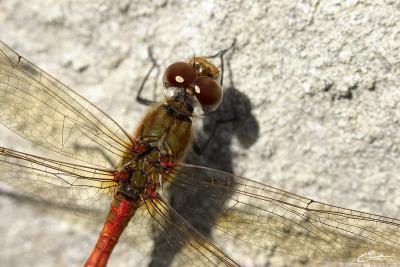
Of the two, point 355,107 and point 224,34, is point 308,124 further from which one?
point 224,34

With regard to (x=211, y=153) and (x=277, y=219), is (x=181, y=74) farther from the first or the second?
(x=277, y=219)

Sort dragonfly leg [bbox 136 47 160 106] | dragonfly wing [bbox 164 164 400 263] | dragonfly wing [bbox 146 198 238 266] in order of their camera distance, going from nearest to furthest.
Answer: dragonfly wing [bbox 164 164 400 263], dragonfly wing [bbox 146 198 238 266], dragonfly leg [bbox 136 47 160 106]

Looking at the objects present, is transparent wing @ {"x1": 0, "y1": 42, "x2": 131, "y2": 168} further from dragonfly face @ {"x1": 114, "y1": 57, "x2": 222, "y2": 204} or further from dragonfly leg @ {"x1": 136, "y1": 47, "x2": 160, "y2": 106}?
dragonfly leg @ {"x1": 136, "y1": 47, "x2": 160, "y2": 106}

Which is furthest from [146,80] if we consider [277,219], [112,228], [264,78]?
[277,219]

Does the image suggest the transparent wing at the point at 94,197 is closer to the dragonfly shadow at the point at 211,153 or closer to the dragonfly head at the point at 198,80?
the dragonfly shadow at the point at 211,153

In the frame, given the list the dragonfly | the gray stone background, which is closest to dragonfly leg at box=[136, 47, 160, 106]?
the gray stone background

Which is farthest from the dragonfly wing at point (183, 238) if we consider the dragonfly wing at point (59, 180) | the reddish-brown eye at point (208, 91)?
the reddish-brown eye at point (208, 91)

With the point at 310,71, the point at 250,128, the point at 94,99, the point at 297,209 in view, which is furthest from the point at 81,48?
the point at 297,209
